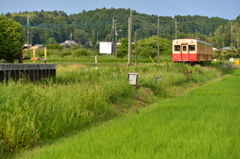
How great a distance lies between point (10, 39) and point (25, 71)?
5.06m

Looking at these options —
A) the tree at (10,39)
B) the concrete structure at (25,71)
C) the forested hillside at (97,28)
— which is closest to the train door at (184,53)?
the tree at (10,39)

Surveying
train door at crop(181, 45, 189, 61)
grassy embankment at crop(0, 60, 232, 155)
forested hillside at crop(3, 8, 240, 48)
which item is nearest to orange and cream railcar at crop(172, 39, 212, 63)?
train door at crop(181, 45, 189, 61)

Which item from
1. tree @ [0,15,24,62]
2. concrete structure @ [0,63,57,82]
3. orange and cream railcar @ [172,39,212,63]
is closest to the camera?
concrete structure @ [0,63,57,82]

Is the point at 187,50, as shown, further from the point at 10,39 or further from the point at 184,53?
the point at 10,39

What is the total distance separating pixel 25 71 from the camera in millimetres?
12945

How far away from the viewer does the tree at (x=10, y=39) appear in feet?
56.4

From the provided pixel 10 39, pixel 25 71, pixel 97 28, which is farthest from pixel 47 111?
pixel 97 28

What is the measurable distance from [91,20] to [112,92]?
534 feet

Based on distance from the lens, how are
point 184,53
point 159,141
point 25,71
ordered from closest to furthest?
point 159,141 < point 25,71 < point 184,53

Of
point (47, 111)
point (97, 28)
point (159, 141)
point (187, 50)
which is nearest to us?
point (159, 141)

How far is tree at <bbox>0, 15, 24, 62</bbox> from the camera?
17188mm

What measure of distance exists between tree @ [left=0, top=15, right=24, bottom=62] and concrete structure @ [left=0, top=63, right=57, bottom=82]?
301cm

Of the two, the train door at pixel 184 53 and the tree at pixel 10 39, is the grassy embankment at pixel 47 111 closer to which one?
the tree at pixel 10 39

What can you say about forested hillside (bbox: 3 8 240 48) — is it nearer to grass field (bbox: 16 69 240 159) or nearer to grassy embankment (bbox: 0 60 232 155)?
grassy embankment (bbox: 0 60 232 155)
